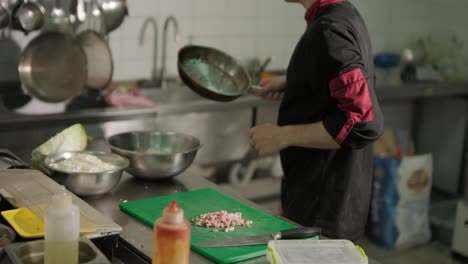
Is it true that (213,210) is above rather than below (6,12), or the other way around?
below

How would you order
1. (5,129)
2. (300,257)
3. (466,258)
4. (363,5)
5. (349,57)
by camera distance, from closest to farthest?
(300,257), (349,57), (5,129), (466,258), (363,5)

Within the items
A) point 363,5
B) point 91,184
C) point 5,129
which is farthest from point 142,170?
point 363,5

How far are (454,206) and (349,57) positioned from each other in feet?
9.03

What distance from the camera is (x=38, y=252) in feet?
4.19

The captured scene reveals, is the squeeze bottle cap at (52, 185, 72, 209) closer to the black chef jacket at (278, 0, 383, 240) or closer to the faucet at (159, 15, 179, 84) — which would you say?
the black chef jacket at (278, 0, 383, 240)

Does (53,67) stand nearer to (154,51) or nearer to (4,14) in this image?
(4,14)

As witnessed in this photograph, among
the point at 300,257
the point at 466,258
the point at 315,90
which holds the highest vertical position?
the point at 315,90

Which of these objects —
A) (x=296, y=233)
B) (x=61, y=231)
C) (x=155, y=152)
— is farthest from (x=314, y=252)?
(x=155, y=152)

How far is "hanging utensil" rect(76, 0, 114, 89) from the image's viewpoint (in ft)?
10.1

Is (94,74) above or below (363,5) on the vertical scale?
below

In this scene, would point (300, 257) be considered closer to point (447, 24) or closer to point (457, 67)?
point (457, 67)

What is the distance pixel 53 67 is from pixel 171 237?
6.58 ft

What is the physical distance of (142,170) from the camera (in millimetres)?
1937

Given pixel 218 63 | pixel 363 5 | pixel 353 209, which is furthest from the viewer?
pixel 363 5
